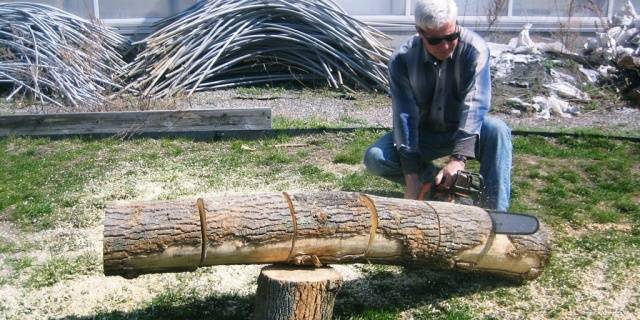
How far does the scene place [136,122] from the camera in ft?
25.2

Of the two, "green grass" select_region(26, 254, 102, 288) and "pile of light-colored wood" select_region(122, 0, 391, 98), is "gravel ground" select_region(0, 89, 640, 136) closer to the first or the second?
"pile of light-colored wood" select_region(122, 0, 391, 98)

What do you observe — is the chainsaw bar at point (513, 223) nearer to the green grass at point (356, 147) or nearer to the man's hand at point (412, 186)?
the man's hand at point (412, 186)

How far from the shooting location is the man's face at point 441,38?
4.58 meters

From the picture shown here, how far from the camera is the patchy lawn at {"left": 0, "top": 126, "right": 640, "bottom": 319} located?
4.37m

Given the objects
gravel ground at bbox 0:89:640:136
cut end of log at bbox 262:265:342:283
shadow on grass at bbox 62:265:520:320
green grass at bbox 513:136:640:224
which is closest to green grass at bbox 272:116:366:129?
gravel ground at bbox 0:89:640:136

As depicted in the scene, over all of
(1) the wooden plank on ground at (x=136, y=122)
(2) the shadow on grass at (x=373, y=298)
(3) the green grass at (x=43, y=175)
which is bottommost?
(2) the shadow on grass at (x=373, y=298)

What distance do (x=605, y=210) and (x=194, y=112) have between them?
13.1ft

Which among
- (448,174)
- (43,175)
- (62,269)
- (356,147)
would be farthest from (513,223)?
(43,175)

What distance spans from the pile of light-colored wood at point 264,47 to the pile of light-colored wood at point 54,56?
46cm

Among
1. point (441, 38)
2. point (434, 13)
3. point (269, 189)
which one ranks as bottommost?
point (269, 189)

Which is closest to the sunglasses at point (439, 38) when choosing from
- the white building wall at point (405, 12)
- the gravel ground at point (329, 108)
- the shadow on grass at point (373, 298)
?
the shadow on grass at point (373, 298)

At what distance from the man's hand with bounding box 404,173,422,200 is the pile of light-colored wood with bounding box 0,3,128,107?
15.8 ft

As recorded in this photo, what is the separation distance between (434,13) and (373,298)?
67.2 inches

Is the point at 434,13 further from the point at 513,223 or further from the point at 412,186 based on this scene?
the point at 513,223
